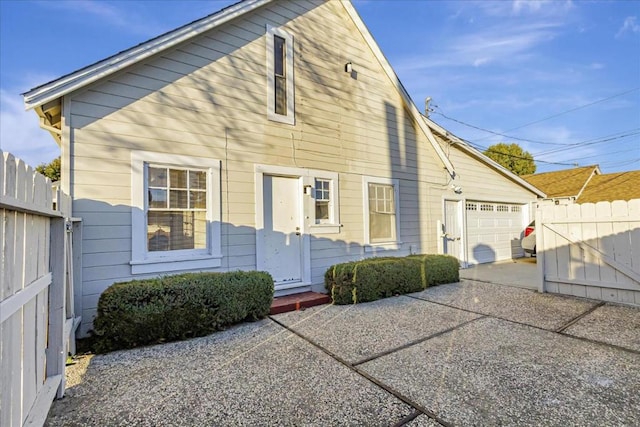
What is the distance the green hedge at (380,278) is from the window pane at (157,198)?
3.13 metres

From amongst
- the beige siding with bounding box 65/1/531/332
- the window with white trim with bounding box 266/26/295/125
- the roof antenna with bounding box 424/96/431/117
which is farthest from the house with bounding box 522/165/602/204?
the window with white trim with bounding box 266/26/295/125

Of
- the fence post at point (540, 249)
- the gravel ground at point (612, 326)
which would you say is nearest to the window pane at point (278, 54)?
the fence post at point (540, 249)

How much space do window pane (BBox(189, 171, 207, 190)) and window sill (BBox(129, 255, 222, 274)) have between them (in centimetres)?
115

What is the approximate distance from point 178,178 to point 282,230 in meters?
2.11

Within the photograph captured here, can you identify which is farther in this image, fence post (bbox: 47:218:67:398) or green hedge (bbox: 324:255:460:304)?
green hedge (bbox: 324:255:460:304)

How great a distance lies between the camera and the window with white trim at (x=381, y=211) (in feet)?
24.5

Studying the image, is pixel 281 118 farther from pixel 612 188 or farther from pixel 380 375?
pixel 612 188

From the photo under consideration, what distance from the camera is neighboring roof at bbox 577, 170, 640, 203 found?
1619cm

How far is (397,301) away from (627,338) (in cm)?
306

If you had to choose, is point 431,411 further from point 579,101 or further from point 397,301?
point 579,101

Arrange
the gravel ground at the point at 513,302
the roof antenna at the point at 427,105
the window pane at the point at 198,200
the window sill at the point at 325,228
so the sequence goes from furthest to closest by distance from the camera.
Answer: the roof antenna at the point at 427,105 → the window sill at the point at 325,228 → the window pane at the point at 198,200 → the gravel ground at the point at 513,302

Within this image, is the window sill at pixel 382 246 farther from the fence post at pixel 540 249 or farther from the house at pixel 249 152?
the fence post at pixel 540 249

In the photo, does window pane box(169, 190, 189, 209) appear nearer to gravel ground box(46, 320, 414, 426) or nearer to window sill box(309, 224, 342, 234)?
gravel ground box(46, 320, 414, 426)

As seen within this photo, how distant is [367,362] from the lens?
327 cm
